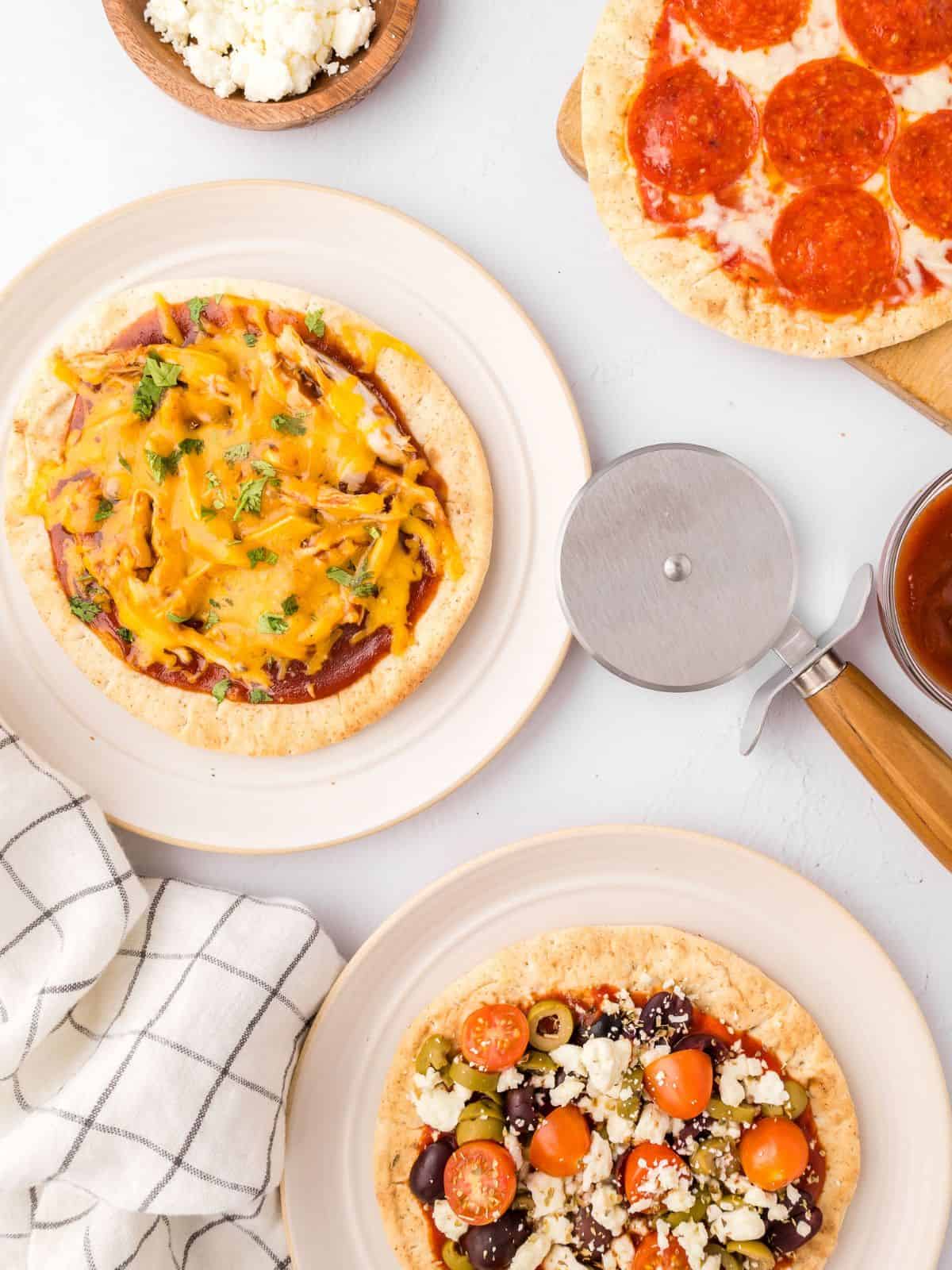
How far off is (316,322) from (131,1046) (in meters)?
2.43

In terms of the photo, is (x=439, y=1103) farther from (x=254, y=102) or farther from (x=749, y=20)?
(x=749, y=20)

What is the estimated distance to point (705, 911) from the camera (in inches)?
145

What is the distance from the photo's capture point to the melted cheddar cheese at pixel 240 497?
3.46m

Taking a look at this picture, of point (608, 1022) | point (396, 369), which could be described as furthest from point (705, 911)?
point (396, 369)

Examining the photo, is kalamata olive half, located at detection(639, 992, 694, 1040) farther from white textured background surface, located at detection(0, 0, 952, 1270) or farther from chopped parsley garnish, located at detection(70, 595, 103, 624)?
chopped parsley garnish, located at detection(70, 595, 103, 624)

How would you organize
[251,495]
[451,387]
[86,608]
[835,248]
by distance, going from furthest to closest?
[451,387], [86,608], [835,248], [251,495]

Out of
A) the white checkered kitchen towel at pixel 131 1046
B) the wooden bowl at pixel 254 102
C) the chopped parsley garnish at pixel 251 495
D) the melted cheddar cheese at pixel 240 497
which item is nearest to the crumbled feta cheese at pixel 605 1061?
the white checkered kitchen towel at pixel 131 1046

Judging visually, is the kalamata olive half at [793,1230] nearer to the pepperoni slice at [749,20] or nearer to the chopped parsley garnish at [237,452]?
the chopped parsley garnish at [237,452]

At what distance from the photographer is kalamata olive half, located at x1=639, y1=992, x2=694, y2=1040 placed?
11.6 feet

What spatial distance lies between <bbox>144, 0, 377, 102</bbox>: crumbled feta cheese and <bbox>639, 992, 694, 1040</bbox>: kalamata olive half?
319 centimetres

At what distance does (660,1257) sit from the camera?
3469mm

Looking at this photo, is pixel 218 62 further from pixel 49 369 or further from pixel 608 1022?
pixel 608 1022

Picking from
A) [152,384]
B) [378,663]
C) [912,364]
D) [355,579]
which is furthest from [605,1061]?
[152,384]

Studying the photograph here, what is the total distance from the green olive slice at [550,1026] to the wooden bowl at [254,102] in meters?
3.01
